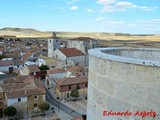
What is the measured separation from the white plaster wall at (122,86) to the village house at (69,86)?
23979 millimetres

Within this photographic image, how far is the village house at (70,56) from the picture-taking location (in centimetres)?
4375

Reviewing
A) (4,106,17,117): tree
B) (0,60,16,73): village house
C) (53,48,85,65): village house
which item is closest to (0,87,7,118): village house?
(4,106,17,117): tree

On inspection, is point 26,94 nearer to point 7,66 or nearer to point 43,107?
point 43,107

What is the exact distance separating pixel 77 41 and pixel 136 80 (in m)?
50.0

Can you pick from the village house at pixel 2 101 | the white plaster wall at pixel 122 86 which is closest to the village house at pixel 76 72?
the village house at pixel 2 101

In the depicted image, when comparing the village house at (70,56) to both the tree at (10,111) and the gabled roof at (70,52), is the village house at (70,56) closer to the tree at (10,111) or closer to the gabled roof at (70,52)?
the gabled roof at (70,52)

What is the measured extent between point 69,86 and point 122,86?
83.3 ft

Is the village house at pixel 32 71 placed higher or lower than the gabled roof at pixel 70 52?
lower

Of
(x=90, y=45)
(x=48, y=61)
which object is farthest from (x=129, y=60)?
(x=90, y=45)

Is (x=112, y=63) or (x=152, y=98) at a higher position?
(x=112, y=63)

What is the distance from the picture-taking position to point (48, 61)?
43.7 metres

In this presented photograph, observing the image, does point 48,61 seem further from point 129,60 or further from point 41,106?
point 129,60

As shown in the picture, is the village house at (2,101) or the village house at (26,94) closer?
the village house at (2,101)

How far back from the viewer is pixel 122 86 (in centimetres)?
347
